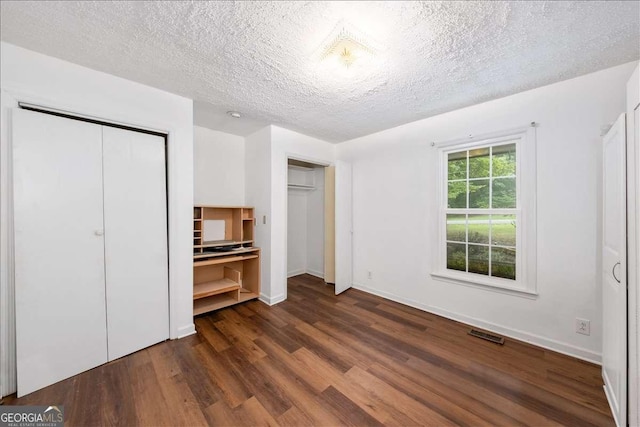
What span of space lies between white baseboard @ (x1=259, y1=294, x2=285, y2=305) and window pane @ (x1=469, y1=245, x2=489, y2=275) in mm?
2464

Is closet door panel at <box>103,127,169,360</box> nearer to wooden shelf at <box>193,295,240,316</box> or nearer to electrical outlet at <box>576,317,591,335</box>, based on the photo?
wooden shelf at <box>193,295,240,316</box>

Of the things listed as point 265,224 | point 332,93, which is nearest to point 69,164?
point 265,224

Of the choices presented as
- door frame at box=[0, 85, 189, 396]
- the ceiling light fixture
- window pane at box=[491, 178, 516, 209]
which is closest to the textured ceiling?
the ceiling light fixture

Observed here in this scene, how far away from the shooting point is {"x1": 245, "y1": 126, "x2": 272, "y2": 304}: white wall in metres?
3.25

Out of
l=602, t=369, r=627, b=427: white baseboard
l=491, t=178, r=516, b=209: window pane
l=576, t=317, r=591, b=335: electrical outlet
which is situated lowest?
l=602, t=369, r=627, b=427: white baseboard

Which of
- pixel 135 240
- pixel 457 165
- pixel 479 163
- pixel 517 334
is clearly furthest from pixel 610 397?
pixel 135 240

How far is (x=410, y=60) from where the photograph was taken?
1.78 metres

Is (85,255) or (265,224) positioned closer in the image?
(85,255)

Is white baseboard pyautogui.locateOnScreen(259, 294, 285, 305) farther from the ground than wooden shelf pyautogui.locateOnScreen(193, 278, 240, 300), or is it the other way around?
wooden shelf pyautogui.locateOnScreen(193, 278, 240, 300)

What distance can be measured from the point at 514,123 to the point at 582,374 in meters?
2.26

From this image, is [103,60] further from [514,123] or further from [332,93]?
[514,123]

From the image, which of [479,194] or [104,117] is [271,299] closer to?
[104,117]

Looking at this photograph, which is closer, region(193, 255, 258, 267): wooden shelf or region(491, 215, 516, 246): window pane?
region(491, 215, 516, 246): window pane

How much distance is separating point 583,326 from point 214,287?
3812 mm
